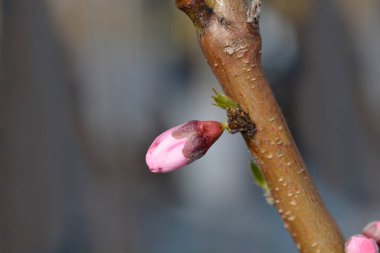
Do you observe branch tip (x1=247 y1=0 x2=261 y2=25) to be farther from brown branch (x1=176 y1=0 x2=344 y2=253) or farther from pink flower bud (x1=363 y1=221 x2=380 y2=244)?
pink flower bud (x1=363 y1=221 x2=380 y2=244)

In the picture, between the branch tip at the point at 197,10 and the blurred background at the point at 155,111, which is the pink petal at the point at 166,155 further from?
the blurred background at the point at 155,111

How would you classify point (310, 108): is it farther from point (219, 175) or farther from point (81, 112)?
point (81, 112)

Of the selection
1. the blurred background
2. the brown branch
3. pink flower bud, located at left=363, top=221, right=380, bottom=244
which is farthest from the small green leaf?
the blurred background

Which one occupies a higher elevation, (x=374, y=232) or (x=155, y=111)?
(x=155, y=111)

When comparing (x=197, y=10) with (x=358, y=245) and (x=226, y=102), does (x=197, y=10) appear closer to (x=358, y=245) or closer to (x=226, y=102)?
(x=226, y=102)

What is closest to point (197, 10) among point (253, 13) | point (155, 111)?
point (253, 13)

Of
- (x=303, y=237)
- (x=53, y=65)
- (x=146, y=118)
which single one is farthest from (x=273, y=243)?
(x=303, y=237)
